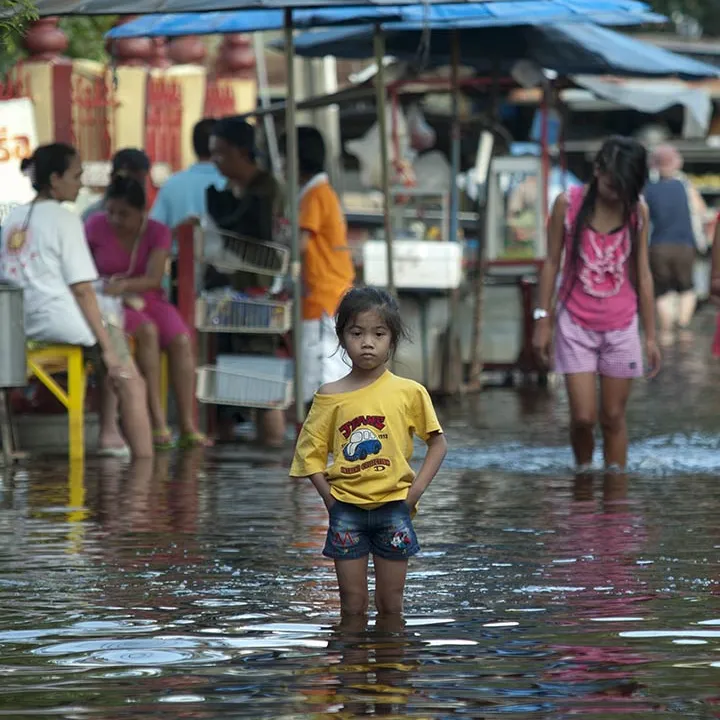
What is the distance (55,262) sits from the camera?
11742 millimetres

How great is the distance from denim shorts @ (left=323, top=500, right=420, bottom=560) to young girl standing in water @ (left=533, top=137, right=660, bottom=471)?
162 inches

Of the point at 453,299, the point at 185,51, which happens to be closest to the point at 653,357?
the point at 453,299

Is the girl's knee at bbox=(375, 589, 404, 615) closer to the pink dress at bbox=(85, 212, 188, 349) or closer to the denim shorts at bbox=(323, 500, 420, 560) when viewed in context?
the denim shorts at bbox=(323, 500, 420, 560)

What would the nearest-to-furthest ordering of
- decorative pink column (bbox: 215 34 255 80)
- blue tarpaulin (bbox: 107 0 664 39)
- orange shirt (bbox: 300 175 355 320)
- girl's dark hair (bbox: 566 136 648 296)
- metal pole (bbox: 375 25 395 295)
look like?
girl's dark hair (bbox: 566 136 648 296), blue tarpaulin (bbox: 107 0 664 39), orange shirt (bbox: 300 175 355 320), metal pole (bbox: 375 25 395 295), decorative pink column (bbox: 215 34 255 80)

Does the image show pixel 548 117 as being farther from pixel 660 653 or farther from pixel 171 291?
pixel 660 653

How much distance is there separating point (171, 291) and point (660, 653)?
851cm

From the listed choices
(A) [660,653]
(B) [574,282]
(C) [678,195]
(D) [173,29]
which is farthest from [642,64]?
(A) [660,653]

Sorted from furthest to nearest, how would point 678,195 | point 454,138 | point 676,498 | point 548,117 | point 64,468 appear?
point 678,195, point 548,117, point 454,138, point 64,468, point 676,498

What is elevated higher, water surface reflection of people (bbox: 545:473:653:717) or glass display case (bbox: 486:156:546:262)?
glass display case (bbox: 486:156:546:262)

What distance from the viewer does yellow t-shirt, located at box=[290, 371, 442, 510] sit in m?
6.55

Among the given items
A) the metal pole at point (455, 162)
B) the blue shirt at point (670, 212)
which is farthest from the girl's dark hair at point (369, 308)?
the blue shirt at point (670, 212)

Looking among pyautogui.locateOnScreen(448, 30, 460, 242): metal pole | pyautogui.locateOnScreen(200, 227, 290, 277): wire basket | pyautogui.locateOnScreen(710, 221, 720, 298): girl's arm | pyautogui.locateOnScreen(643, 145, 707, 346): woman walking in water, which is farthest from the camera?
pyautogui.locateOnScreen(643, 145, 707, 346): woman walking in water

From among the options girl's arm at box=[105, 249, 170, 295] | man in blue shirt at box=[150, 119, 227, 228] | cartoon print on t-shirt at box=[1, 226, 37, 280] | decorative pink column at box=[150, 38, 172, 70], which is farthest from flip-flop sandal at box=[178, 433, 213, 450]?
decorative pink column at box=[150, 38, 172, 70]

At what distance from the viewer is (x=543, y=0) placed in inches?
477
